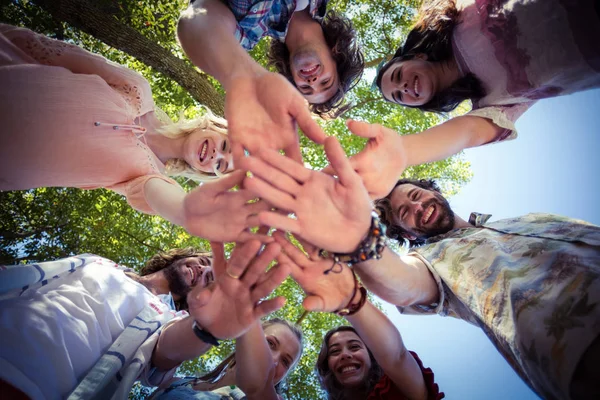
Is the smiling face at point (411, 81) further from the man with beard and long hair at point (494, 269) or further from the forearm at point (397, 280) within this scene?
the forearm at point (397, 280)

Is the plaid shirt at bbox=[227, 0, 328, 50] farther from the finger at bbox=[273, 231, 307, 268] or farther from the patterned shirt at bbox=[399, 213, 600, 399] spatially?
the patterned shirt at bbox=[399, 213, 600, 399]

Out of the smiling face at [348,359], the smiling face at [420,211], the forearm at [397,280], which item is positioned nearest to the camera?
the forearm at [397,280]

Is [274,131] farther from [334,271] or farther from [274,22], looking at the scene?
[274,22]

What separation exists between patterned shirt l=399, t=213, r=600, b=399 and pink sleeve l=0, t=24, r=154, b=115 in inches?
105

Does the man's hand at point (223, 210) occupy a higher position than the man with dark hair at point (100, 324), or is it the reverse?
the man's hand at point (223, 210)

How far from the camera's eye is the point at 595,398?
1.43 m

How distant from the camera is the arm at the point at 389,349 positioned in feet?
7.36

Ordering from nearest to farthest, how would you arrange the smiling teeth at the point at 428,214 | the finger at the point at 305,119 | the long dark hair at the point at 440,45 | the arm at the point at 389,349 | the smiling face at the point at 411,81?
the finger at the point at 305,119, the arm at the point at 389,349, the long dark hair at the point at 440,45, the smiling face at the point at 411,81, the smiling teeth at the point at 428,214

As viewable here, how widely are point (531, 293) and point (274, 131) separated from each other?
1610mm

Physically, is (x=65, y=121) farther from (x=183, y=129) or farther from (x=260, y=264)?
(x=260, y=264)

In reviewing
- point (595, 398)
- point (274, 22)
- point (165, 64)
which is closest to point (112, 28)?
point (165, 64)

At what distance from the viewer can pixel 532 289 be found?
1814mm

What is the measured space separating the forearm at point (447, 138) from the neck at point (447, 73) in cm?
65

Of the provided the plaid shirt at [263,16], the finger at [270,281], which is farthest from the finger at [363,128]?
the plaid shirt at [263,16]
